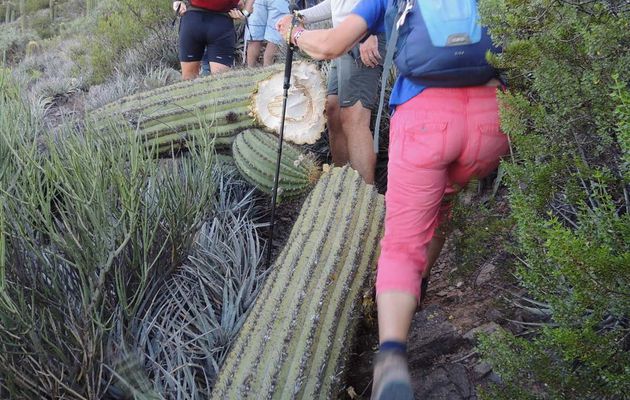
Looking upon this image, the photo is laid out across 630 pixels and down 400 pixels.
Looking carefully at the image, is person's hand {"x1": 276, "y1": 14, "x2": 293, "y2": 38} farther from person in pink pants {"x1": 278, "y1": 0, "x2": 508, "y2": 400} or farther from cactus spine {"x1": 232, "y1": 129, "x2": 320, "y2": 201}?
cactus spine {"x1": 232, "y1": 129, "x2": 320, "y2": 201}

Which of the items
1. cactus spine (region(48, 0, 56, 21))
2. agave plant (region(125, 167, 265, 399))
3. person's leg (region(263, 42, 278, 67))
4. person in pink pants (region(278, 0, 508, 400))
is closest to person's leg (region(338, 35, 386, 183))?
agave plant (region(125, 167, 265, 399))

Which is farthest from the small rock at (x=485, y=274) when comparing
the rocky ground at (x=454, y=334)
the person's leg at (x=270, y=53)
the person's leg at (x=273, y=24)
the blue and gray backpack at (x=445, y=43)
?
the person's leg at (x=273, y=24)

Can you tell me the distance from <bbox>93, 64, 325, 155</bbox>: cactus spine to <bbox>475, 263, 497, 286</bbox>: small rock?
1.97 m

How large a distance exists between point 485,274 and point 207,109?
2638 millimetres

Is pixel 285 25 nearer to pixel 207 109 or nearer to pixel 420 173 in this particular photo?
pixel 420 173

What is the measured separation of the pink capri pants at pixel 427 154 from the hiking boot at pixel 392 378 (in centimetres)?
35

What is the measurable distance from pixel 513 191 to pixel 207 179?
2.14 meters

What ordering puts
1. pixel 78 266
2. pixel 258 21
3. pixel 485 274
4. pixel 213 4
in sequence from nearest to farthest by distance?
pixel 78 266
pixel 485 274
pixel 213 4
pixel 258 21

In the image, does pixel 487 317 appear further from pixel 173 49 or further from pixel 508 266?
pixel 173 49

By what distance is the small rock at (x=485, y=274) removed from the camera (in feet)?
10.9

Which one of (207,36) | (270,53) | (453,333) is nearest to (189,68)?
(207,36)

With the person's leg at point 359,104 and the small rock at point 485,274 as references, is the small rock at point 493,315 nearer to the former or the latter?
the small rock at point 485,274

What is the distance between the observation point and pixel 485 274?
342 centimetres

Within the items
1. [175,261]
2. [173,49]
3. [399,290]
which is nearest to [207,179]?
[175,261]
